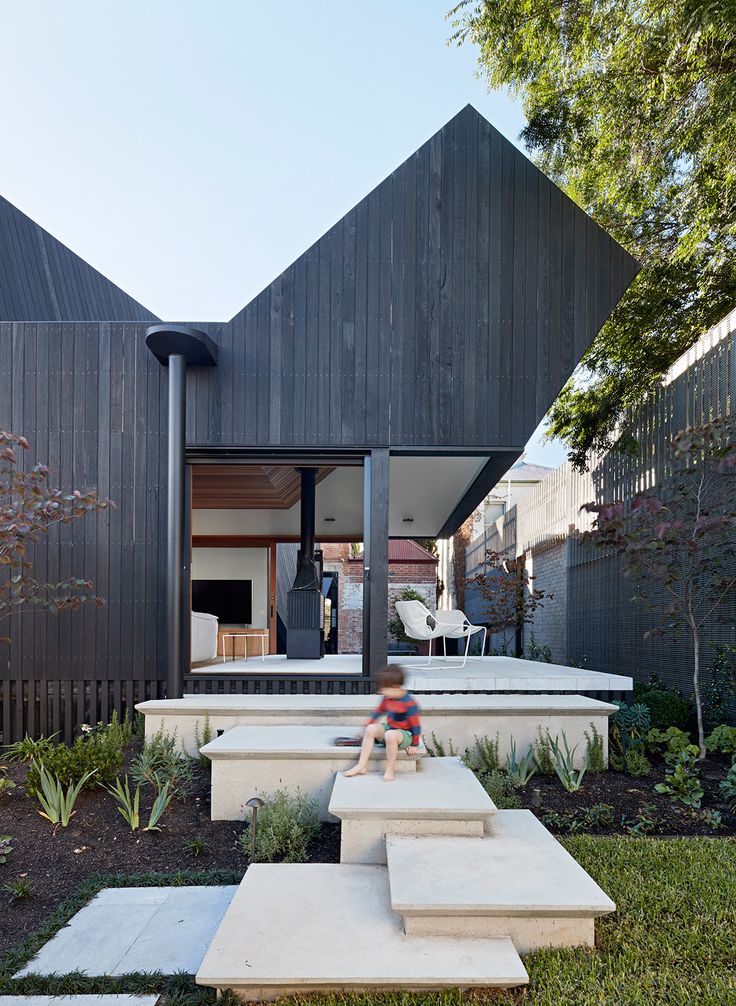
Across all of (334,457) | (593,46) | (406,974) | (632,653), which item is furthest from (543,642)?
(406,974)

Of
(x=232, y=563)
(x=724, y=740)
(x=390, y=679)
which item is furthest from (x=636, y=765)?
(x=232, y=563)

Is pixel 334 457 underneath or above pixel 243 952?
above

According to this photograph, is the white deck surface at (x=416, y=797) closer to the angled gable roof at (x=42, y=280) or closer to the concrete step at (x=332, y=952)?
the concrete step at (x=332, y=952)

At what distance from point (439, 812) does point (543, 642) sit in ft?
35.3

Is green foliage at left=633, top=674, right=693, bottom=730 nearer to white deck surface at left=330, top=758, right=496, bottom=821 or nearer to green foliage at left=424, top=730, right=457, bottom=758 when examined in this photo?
green foliage at left=424, top=730, right=457, bottom=758

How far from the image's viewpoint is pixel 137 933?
3076 millimetres

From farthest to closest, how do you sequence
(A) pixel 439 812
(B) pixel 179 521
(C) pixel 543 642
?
(C) pixel 543 642 < (B) pixel 179 521 < (A) pixel 439 812

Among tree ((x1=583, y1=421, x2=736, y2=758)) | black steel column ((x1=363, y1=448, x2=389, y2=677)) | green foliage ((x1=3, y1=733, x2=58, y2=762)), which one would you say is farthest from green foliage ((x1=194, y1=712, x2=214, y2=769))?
tree ((x1=583, y1=421, x2=736, y2=758))

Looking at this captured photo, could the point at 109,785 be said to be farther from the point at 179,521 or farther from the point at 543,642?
the point at 543,642

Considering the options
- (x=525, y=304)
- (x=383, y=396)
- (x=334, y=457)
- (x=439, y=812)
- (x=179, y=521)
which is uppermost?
(x=525, y=304)

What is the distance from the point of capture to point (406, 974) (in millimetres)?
2533

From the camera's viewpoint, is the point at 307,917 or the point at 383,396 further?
the point at 383,396

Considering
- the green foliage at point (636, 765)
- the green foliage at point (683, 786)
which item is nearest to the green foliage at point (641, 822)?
the green foliage at point (683, 786)

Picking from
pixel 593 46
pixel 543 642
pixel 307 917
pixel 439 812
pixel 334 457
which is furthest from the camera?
pixel 543 642
